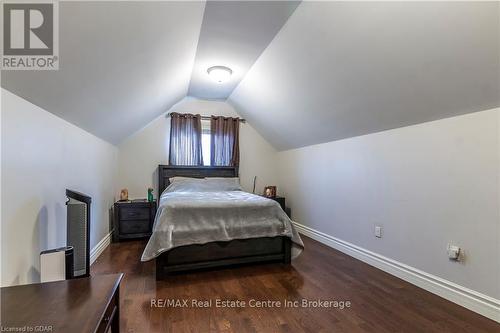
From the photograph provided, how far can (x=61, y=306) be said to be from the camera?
0.90 m

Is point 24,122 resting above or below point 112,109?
below

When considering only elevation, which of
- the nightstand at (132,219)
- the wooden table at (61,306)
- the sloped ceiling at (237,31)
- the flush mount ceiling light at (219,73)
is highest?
the sloped ceiling at (237,31)

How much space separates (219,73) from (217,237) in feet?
7.01

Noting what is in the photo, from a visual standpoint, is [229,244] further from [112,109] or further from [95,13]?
[95,13]

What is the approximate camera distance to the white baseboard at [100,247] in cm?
278

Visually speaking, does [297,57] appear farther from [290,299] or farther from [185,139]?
[185,139]

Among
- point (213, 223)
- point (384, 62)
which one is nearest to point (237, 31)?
point (384, 62)

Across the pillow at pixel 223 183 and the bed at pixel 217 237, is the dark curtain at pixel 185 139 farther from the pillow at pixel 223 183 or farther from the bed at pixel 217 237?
the bed at pixel 217 237

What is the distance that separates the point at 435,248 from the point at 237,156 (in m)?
3.38

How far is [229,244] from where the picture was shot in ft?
8.67

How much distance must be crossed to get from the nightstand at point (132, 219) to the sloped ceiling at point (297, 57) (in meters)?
1.13

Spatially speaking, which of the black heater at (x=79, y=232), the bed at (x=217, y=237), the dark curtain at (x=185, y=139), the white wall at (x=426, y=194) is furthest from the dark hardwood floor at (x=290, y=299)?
the dark curtain at (x=185, y=139)

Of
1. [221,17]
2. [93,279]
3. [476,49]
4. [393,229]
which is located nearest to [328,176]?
[393,229]

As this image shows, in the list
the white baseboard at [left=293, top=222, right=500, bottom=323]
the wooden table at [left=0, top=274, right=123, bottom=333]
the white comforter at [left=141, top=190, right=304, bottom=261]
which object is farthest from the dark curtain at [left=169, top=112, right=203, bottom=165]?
the wooden table at [left=0, top=274, right=123, bottom=333]
